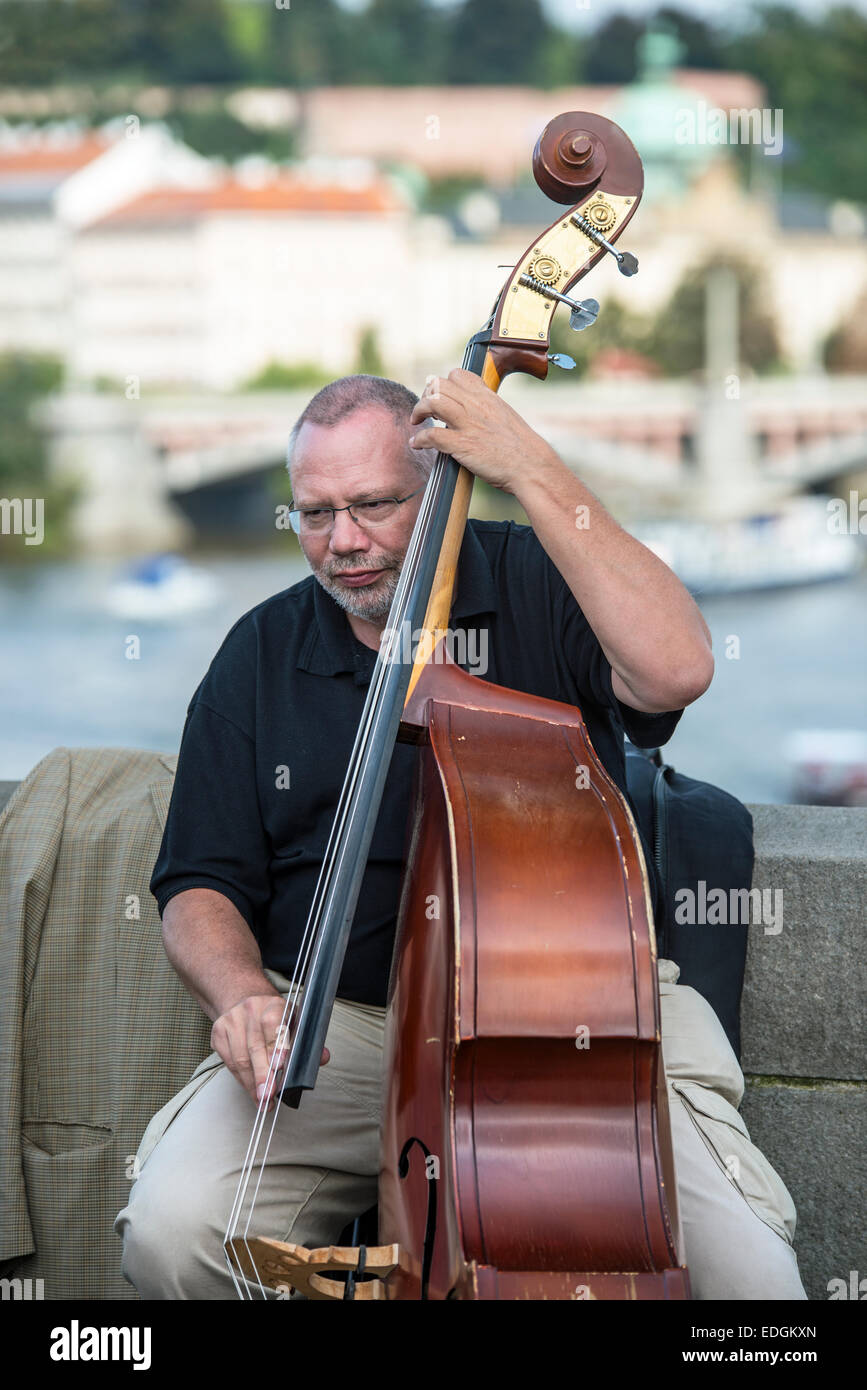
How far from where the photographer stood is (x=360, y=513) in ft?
6.57

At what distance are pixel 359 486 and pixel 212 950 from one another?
1.91 ft

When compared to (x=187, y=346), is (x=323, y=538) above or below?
below

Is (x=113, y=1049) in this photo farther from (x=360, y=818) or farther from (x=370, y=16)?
(x=370, y=16)

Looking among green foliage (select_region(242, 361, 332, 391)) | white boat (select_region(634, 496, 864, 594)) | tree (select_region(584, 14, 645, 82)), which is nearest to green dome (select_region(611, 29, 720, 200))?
tree (select_region(584, 14, 645, 82))

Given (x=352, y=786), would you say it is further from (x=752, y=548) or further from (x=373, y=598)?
(x=752, y=548)

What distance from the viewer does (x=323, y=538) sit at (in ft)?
6.65

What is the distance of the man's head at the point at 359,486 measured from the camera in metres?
2.00

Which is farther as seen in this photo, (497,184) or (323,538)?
(497,184)

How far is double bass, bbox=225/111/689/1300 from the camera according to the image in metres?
1.44

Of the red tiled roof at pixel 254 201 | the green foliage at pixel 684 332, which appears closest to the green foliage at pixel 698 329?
the green foliage at pixel 684 332

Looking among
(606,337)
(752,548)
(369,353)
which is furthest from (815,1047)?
(752,548)

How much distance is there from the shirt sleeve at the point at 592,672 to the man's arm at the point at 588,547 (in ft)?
0.30
